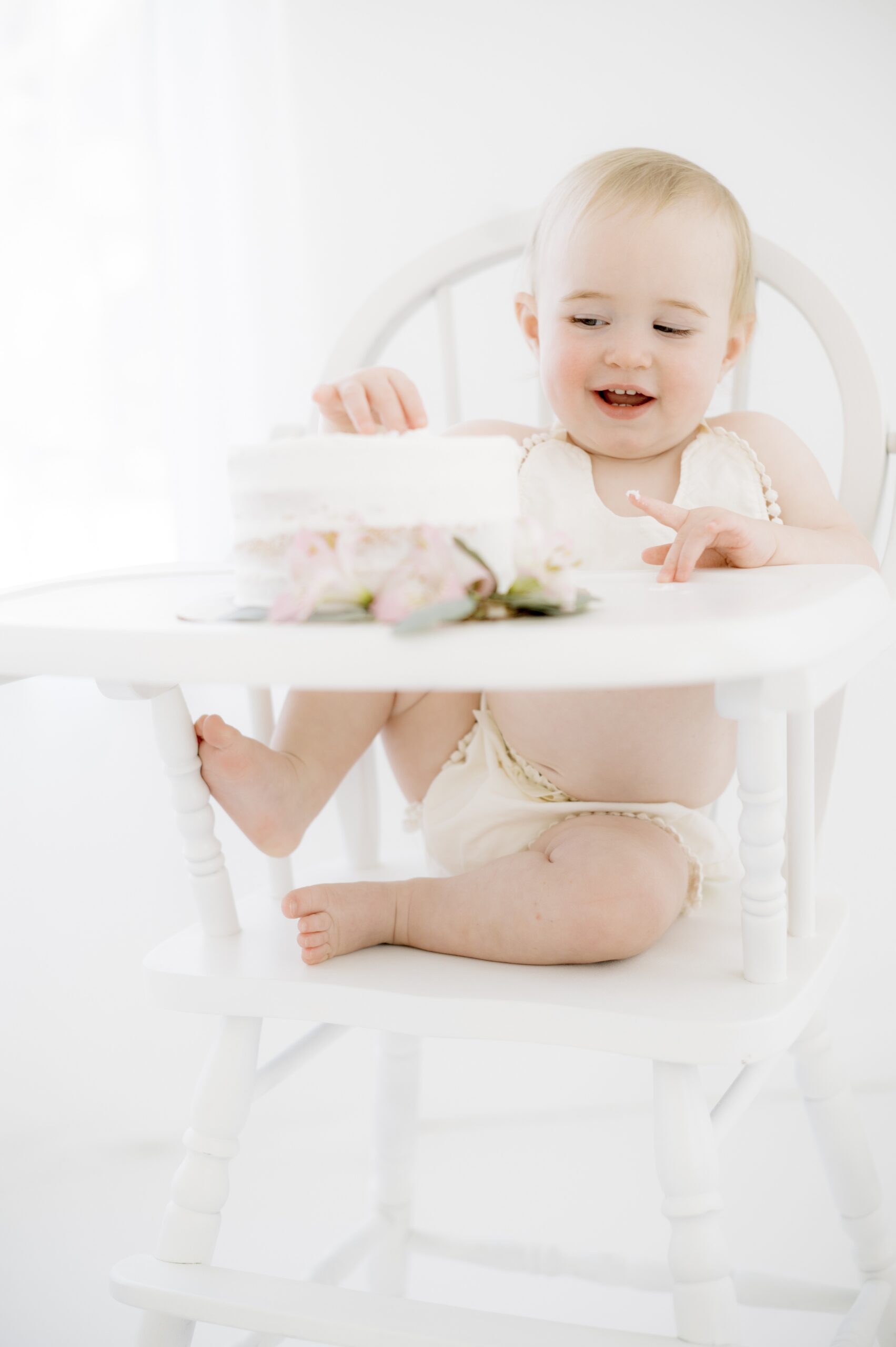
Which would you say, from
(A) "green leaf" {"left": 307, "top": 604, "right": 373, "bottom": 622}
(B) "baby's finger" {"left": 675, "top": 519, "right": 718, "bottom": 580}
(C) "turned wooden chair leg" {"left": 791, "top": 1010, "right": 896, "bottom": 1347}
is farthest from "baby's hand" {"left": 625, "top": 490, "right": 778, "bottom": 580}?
(C) "turned wooden chair leg" {"left": 791, "top": 1010, "right": 896, "bottom": 1347}

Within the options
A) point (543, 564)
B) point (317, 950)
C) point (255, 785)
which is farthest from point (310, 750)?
point (543, 564)

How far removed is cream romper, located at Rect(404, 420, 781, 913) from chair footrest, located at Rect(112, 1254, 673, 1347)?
29 centimetres

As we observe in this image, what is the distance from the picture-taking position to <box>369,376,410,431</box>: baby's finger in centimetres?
74

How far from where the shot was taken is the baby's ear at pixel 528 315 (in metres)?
1.06

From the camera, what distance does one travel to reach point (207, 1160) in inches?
30.5

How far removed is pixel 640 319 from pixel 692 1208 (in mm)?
614

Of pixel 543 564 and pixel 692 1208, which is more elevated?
pixel 543 564

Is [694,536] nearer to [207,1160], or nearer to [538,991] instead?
[538,991]

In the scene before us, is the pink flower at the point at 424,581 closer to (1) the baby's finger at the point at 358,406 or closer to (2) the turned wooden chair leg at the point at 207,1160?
(1) the baby's finger at the point at 358,406

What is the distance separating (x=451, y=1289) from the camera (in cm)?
106

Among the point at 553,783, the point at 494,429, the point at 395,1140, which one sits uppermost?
the point at 494,429

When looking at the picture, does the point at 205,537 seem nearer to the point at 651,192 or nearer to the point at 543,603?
the point at 651,192

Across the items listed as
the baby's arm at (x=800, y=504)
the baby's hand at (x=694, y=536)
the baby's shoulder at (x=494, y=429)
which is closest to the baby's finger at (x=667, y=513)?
the baby's hand at (x=694, y=536)

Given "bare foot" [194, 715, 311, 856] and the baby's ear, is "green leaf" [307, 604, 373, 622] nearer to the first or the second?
"bare foot" [194, 715, 311, 856]
